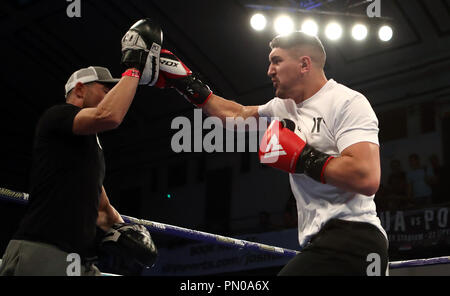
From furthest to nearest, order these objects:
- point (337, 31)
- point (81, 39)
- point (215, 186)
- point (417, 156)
A: point (215, 186) < point (81, 39) < point (417, 156) < point (337, 31)

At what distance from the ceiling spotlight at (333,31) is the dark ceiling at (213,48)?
5.5 inches

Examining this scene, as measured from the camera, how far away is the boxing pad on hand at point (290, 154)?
2094mm

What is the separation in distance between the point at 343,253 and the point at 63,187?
1.12 metres

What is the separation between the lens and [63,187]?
202cm

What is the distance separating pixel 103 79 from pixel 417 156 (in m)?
9.11

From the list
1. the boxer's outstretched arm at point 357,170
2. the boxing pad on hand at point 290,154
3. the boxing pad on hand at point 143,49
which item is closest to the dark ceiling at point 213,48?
the boxing pad on hand at point 143,49

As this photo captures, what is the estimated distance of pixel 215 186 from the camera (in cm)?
1472

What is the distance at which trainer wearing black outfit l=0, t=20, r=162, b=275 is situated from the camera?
195 cm

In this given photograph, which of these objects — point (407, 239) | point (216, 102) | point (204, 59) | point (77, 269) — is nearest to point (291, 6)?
point (204, 59)

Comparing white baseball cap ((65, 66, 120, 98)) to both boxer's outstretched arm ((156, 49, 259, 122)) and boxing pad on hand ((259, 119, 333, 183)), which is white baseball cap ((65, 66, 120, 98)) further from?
boxing pad on hand ((259, 119, 333, 183))

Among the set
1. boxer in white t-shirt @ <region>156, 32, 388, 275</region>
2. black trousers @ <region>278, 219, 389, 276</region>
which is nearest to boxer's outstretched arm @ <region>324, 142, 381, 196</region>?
boxer in white t-shirt @ <region>156, 32, 388, 275</region>

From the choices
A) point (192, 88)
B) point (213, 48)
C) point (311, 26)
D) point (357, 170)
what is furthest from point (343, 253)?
point (213, 48)

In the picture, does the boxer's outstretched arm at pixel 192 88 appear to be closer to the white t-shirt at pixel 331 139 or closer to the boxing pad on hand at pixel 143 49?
the boxing pad on hand at pixel 143 49

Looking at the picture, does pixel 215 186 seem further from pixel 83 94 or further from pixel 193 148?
pixel 83 94
